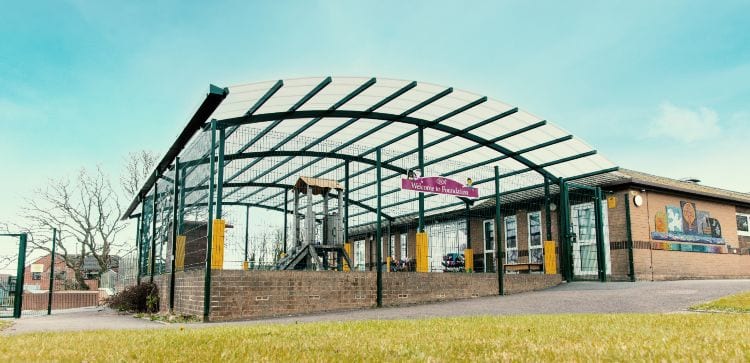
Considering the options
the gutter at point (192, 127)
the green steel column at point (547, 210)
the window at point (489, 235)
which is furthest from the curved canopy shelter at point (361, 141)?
the window at point (489, 235)

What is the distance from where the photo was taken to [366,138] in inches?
764

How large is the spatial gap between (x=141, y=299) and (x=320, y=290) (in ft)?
23.3

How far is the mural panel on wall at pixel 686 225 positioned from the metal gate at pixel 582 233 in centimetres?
217

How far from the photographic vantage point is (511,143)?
19.6m

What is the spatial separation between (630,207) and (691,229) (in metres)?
4.04

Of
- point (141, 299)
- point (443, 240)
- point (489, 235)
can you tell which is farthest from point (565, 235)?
point (141, 299)

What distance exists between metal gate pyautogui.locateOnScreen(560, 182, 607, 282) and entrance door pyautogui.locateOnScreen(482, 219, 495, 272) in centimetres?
477

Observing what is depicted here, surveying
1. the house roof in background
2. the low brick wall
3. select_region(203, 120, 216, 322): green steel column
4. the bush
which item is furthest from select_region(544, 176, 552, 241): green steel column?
the low brick wall

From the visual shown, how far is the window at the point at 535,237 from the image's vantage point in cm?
2470

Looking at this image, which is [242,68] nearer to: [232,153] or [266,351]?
[232,153]

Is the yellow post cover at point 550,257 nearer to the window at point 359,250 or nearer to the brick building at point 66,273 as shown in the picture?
the window at point 359,250

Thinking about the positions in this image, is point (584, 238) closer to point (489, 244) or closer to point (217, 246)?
point (489, 244)

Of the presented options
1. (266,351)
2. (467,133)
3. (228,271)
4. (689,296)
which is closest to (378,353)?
(266,351)

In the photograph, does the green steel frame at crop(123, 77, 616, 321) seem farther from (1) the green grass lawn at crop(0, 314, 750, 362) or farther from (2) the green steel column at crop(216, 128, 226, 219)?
(1) the green grass lawn at crop(0, 314, 750, 362)
